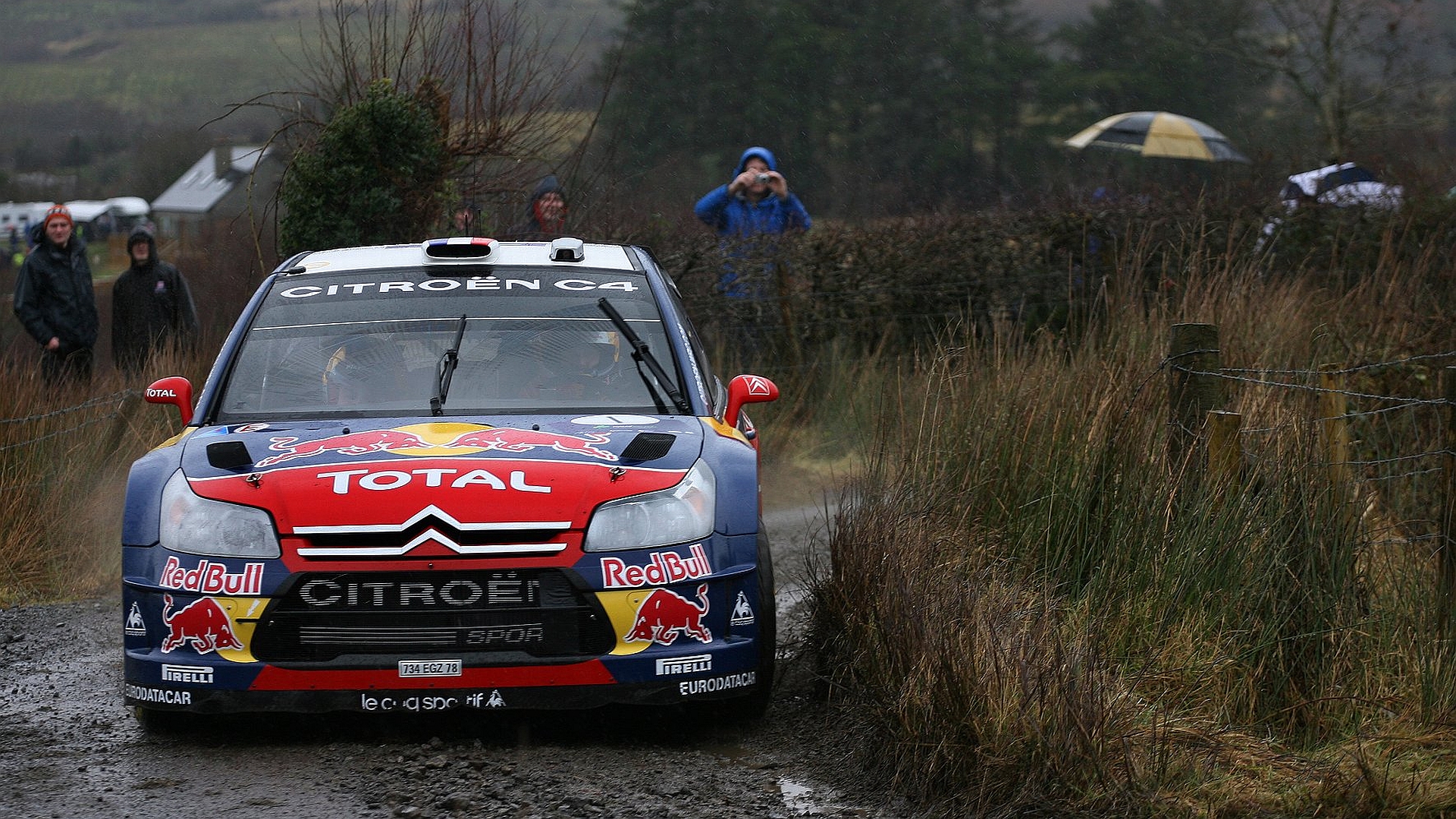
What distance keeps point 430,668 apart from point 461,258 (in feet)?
7.72

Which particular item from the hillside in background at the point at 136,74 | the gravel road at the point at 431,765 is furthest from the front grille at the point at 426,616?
the hillside in background at the point at 136,74

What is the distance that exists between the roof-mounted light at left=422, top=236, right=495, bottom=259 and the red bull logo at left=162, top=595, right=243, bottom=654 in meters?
2.20

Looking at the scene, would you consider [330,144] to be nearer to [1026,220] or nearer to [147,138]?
[1026,220]

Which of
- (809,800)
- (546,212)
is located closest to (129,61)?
(546,212)

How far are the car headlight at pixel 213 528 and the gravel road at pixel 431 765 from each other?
2.14ft

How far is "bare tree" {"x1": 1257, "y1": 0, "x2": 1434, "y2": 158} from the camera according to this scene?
92.4 feet

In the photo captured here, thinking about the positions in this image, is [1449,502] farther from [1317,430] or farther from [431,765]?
[431,765]

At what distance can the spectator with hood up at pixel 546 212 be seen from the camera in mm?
11836

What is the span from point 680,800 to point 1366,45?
2744 cm

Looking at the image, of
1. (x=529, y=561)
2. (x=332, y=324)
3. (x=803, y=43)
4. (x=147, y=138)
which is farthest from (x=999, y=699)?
(x=147, y=138)

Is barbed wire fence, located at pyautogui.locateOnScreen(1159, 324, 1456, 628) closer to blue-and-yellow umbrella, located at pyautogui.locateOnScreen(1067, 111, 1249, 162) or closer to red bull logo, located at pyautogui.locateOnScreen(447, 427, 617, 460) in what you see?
red bull logo, located at pyautogui.locateOnScreen(447, 427, 617, 460)

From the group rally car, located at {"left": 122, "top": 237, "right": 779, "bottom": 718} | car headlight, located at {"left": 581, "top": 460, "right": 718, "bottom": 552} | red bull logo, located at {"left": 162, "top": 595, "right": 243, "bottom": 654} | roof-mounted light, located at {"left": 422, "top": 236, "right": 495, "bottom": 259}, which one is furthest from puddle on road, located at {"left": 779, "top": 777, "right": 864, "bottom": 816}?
roof-mounted light, located at {"left": 422, "top": 236, "right": 495, "bottom": 259}

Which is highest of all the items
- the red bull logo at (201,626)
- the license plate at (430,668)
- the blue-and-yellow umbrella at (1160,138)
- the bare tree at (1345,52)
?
the bare tree at (1345,52)

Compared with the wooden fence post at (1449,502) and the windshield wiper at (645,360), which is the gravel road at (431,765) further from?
the wooden fence post at (1449,502)
